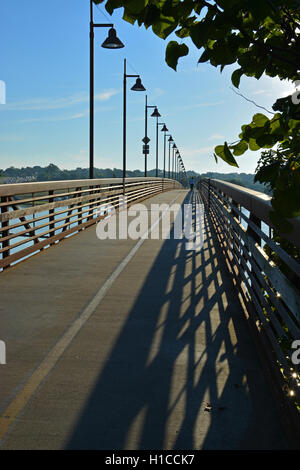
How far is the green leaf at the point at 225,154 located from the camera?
1.62m

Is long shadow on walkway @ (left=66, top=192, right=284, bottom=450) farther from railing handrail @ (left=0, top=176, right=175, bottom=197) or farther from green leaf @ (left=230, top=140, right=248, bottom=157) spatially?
railing handrail @ (left=0, top=176, right=175, bottom=197)

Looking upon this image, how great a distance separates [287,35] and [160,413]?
118 inches

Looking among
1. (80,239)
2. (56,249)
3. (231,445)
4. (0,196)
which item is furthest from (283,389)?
(80,239)

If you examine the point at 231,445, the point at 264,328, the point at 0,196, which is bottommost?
the point at 231,445

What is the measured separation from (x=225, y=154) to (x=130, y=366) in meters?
3.83

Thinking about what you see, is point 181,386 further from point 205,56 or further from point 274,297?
point 205,56

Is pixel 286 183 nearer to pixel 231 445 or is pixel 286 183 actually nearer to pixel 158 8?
pixel 158 8

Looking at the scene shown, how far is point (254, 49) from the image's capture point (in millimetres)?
2055

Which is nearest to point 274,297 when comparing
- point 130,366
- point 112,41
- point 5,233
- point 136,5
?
point 130,366

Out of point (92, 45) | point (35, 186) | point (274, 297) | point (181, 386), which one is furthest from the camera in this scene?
point (92, 45)

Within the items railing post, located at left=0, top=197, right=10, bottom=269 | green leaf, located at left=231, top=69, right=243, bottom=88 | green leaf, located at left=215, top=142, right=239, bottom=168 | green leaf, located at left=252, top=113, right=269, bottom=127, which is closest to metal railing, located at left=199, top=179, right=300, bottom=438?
green leaf, located at left=215, top=142, right=239, bottom=168

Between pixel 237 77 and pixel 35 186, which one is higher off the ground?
pixel 237 77

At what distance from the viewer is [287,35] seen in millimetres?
2123
